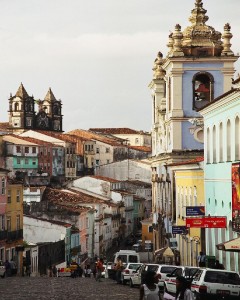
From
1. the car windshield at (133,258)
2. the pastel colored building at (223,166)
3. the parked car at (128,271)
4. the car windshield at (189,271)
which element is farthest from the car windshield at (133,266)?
the car windshield at (133,258)

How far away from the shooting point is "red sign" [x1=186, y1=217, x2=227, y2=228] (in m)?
43.3

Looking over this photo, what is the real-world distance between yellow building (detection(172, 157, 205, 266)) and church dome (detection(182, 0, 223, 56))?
989cm

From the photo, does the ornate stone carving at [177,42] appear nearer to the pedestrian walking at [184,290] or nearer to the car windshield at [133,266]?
the car windshield at [133,266]

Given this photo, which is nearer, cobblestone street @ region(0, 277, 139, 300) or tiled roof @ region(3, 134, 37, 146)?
cobblestone street @ region(0, 277, 139, 300)

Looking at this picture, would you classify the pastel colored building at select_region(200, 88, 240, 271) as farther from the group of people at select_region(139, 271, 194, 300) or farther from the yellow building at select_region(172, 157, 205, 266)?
the group of people at select_region(139, 271, 194, 300)

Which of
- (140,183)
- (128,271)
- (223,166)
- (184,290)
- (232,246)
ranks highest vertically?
(140,183)

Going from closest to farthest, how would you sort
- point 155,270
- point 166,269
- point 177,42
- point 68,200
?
1. point 166,269
2. point 155,270
3. point 177,42
4. point 68,200

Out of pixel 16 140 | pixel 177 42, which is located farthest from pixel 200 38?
pixel 16 140

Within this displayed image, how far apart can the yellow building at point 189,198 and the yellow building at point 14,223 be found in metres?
13.8

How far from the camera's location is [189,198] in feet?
202

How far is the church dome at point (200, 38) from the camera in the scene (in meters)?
74.0

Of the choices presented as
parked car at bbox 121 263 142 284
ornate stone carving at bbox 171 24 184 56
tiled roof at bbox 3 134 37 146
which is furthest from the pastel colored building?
tiled roof at bbox 3 134 37 146

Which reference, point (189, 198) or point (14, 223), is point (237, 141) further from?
point (14, 223)

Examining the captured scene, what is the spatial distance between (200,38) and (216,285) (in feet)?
140
